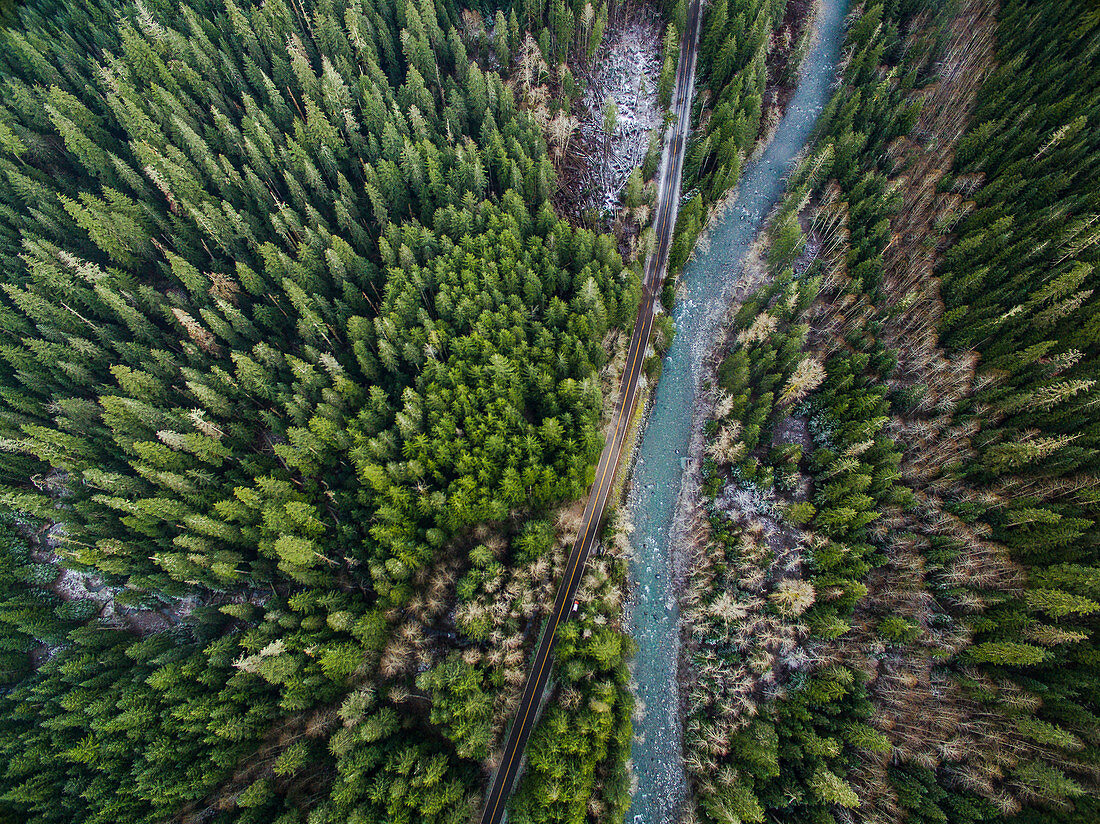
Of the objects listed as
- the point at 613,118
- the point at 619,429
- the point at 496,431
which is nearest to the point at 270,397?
the point at 496,431

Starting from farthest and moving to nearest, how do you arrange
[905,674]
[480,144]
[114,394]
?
1. [480,144]
2. [114,394]
3. [905,674]

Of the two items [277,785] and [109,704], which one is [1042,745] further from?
[109,704]

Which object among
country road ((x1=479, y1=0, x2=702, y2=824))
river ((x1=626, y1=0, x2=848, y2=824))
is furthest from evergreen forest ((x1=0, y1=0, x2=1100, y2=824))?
river ((x1=626, y1=0, x2=848, y2=824))

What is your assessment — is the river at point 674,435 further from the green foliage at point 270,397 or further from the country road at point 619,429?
the green foliage at point 270,397

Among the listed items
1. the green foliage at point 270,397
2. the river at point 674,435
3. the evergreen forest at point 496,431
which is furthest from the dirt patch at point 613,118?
the river at point 674,435

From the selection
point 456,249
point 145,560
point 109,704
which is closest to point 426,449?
point 456,249

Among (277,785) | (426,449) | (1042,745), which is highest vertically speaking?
(426,449)

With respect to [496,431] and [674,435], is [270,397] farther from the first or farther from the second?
[674,435]

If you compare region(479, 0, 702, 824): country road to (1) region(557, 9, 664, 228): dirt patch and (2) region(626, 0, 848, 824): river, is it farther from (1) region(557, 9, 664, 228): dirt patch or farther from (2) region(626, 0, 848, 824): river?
(1) region(557, 9, 664, 228): dirt patch
